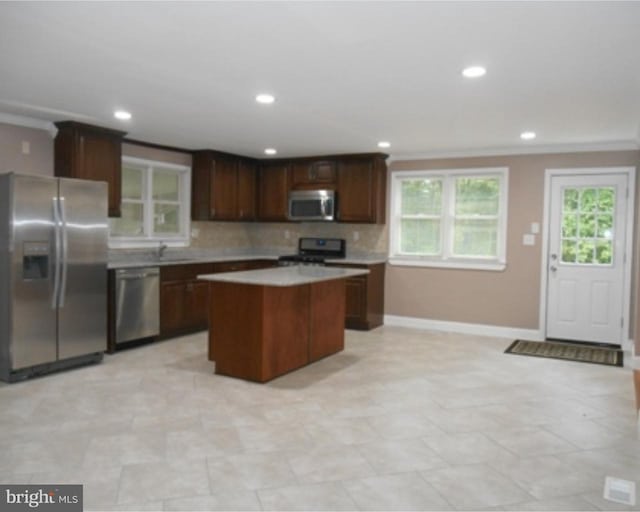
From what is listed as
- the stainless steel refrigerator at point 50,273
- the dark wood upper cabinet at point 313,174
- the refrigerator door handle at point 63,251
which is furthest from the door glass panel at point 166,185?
the refrigerator door handle at point 63,251

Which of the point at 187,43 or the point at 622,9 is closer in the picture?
the point at 622,9

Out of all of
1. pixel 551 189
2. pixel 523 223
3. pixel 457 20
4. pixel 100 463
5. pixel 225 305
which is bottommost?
pixel 100 463

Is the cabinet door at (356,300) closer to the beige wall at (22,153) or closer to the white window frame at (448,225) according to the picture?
the white window frame at (448,225)

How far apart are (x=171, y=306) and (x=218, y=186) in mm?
1885

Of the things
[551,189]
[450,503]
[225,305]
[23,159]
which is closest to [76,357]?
[225,305]

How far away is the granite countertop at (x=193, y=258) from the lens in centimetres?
577

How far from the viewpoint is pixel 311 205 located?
7105 mm

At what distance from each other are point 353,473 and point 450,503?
536mm

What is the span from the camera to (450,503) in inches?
97.3

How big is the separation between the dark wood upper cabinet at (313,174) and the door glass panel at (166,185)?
5.37 feet

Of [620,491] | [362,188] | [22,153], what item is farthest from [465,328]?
[22,153]

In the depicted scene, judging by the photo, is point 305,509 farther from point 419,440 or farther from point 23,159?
point 23,159

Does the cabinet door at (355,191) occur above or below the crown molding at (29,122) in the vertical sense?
below

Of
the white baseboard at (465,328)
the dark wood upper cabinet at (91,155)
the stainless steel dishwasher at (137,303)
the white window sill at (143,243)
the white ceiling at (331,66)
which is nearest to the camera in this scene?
the white ceiling at (331,66)
